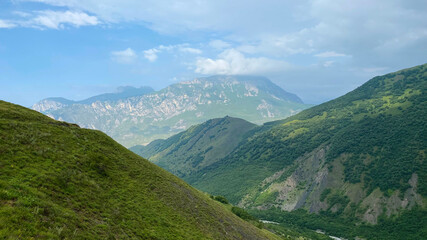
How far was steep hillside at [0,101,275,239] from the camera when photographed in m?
26.7

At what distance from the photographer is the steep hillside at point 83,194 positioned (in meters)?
26.7

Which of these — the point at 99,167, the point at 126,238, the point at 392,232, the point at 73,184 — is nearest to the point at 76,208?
the point at 73,184

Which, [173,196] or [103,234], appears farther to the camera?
[173,196]

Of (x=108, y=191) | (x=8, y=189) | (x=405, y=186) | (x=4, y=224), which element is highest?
(x=8, y=189)

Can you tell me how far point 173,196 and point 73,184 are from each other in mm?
23968

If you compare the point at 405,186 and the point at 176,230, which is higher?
the point at 176,230

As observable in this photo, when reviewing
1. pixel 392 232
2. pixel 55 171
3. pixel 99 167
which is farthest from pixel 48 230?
pixel 392 232

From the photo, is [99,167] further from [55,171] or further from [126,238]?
[126,238]

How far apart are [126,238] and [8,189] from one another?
14853mm

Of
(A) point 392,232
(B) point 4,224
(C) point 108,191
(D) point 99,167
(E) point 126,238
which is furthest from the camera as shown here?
(A) point 392,232

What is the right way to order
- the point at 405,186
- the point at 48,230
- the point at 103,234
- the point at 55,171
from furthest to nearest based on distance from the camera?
the point at 405,186 < the point at 55,171 < the point at 103,234 < the point at 48,230

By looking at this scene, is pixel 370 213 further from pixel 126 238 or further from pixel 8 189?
pixel 8 189

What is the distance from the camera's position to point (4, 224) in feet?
73.5

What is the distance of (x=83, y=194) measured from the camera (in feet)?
121
